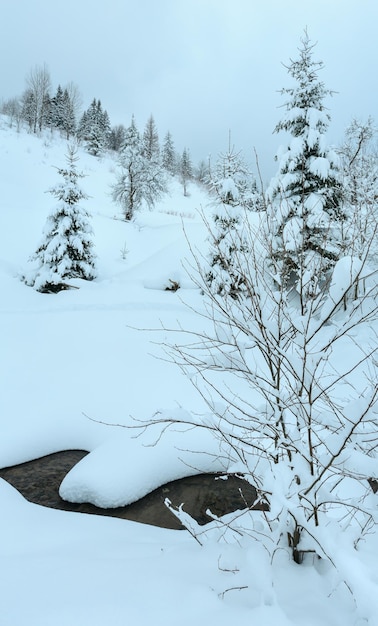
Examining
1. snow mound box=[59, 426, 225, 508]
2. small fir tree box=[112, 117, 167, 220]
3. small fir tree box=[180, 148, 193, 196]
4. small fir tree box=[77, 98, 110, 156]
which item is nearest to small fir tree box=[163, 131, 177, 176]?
small fir tree box=[180, 148, 193, 196]

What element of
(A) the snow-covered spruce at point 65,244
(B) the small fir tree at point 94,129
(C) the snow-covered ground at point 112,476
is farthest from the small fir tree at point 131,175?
(B) the small fir tree at point 94,129

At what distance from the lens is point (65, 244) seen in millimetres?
10430

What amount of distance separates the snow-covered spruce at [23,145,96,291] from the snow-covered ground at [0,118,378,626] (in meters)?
0.79

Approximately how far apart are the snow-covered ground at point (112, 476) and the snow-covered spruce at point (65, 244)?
2.60ft

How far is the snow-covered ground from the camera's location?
1.53 meters

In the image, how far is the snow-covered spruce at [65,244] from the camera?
1027 centimetres

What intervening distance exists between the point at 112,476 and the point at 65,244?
8540 mm

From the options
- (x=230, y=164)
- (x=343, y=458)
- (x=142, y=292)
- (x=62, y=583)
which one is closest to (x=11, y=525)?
(x=62, y=583)

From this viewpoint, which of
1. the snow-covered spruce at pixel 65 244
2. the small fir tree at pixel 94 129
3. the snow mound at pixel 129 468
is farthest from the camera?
the small fir tree at pixel 94 129

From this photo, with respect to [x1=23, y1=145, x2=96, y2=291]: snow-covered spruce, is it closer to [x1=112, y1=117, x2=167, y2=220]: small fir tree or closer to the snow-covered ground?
the snow-covered ground

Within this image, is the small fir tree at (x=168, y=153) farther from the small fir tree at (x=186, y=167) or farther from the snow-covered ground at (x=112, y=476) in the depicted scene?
the snow-covered ground at (x=112, y=476)

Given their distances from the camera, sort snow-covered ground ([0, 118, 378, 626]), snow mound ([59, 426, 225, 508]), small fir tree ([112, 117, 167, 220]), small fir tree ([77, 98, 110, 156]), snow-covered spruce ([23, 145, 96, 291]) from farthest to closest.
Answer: small fir tree ([77, 98, 110, 156]) < small fir tree ([112, 117, 167, 220]) < snow-covered spruce ([23, 145, 96, 291]) < snow mound ([59, 426, 225, 508]) < snow-covered ground ([0, 118, 378, 626])

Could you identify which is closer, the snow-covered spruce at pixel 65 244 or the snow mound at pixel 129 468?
the snow mound at pixel 129 468

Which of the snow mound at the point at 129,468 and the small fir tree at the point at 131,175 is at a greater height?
the small fir tree at the point at 131,175
